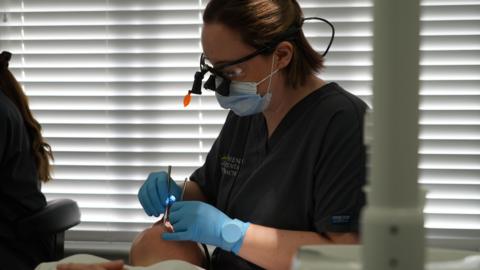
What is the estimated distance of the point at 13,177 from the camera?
7.38ft

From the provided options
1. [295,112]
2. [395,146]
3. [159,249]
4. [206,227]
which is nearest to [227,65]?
[295,112]

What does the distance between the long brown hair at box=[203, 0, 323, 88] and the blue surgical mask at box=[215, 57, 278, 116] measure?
9 cm

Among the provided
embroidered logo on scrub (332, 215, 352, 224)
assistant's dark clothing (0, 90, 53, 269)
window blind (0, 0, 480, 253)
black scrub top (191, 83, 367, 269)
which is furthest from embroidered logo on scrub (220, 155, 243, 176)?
assistant's dark clothing (0, 90, 53, 269)

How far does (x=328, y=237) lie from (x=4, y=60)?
147 centimetres

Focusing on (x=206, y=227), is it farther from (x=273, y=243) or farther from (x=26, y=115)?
(x=26, y=115)

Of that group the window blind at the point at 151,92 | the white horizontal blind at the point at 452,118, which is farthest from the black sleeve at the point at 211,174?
the white horizontal blind at the point at 452,118

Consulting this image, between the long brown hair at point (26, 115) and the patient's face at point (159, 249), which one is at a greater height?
the long brown hair at point (26, 115)

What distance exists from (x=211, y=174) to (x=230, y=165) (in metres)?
0.15

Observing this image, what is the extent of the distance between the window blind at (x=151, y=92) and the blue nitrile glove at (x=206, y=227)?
846 millimetres

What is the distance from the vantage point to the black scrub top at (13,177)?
2.24 meters

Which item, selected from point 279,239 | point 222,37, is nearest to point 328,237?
point 279,239

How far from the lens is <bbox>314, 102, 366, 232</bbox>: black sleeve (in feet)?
4.99

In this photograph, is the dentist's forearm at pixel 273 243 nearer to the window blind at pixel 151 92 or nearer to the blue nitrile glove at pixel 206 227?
the blue nitrile glove at pixel 206 227

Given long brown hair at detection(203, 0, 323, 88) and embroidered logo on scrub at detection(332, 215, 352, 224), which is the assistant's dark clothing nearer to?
long brown hair at detection(203, 0, 323, 88)
